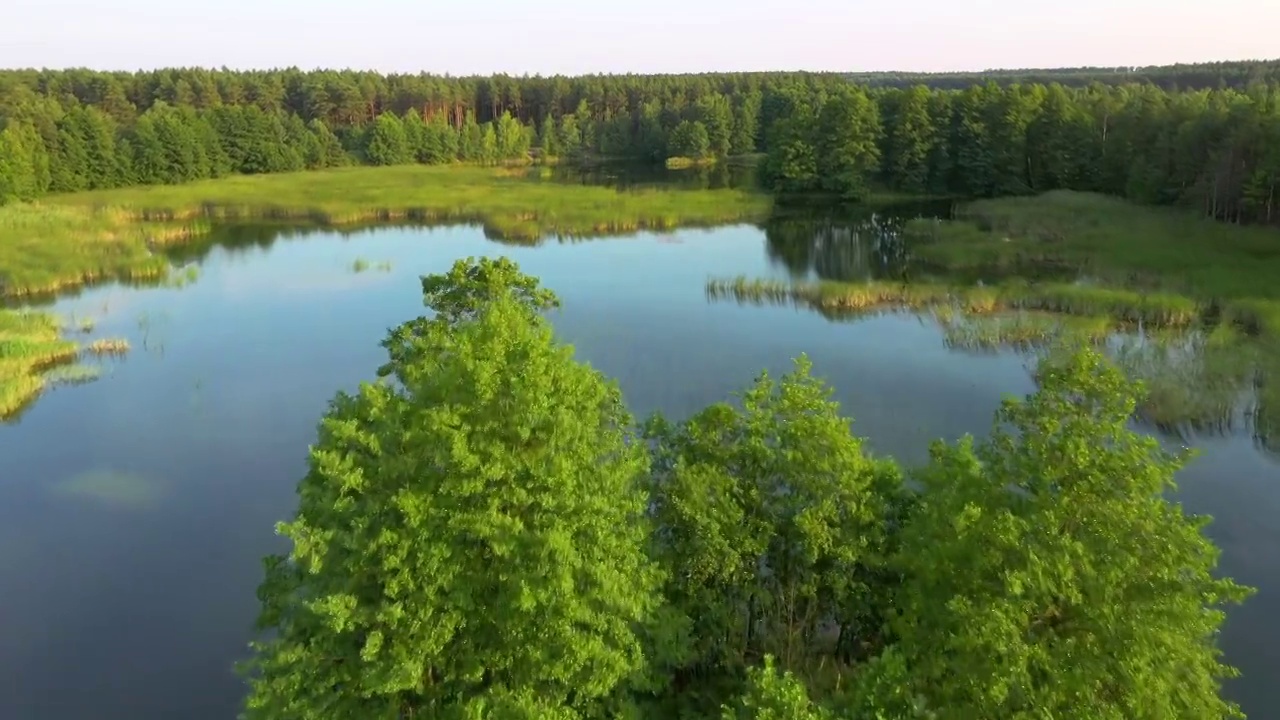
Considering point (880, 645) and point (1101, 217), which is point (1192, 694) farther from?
point (1101, 217)

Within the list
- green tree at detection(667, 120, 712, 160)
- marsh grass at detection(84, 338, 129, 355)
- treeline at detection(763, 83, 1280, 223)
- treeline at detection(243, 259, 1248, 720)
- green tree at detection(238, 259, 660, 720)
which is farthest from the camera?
green tree at detection(667, 120, 712, 160)

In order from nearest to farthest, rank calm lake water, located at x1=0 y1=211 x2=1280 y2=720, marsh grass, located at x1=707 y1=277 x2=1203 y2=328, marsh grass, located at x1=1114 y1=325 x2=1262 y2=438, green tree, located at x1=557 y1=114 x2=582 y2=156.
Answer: calm lake water, located at x1=0 y1=211 x2=1280 y2=720 → marsh grass, located at x1=1114 y1=325 x2=1262 y2=438 → marsh grass, located at x1=707 y1=277 x2=1203 y2=328 → green tree, located at x1=557 y1=114 x2=582 y2=156

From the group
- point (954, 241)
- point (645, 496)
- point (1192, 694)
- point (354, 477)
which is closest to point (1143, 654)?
point (1192, 694)

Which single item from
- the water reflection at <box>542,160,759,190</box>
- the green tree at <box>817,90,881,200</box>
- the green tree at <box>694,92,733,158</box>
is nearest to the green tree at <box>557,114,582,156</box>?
the water reflection at <box>542,160,759,190</box>

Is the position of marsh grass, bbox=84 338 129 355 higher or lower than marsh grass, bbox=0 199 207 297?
lower

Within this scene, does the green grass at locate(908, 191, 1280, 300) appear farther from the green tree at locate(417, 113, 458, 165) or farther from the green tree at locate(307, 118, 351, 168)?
the green tree at locate(307, 118, 351, 168)

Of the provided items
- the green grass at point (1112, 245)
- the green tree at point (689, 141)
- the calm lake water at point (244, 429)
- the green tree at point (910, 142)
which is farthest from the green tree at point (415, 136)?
the green grass at point (1112, 245)

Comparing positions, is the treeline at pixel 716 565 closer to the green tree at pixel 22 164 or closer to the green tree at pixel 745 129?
the green tree at pixel 22 164

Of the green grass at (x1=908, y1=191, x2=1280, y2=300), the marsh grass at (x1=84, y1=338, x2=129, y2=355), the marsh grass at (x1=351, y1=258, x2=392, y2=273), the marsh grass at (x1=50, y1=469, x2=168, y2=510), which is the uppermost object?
the green grass at (x1=908, y1=191, x2=1280, y2=300)
